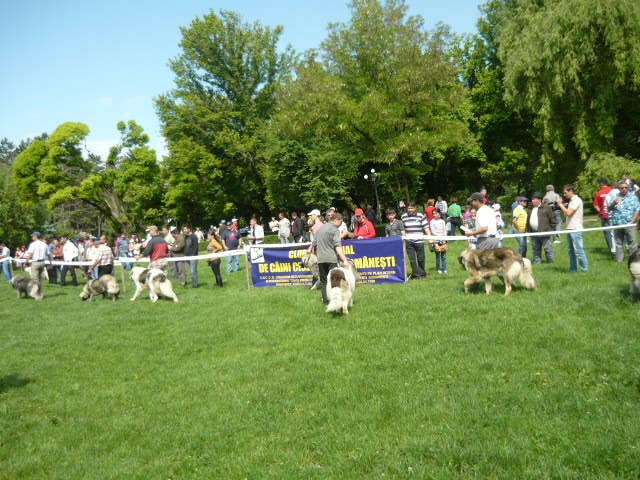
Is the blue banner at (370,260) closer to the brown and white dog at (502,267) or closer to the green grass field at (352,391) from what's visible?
the green grass field at (352,391)

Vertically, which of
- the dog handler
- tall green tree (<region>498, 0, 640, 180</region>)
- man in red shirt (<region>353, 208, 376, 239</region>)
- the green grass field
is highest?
tall green tree (<region>498, 0, 640, 180</region>)

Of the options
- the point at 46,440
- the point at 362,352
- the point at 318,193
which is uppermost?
the point at 318,193

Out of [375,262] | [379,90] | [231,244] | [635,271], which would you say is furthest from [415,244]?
[379,90]

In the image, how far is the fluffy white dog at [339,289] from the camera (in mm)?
9547

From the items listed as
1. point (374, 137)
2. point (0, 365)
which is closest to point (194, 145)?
point (374, 137)

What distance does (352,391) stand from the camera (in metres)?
6.33

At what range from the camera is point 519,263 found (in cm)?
962

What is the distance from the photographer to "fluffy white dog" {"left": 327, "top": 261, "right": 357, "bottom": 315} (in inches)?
376

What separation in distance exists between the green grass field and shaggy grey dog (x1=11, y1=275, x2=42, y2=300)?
7003mm

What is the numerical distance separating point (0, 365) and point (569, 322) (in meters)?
10.3

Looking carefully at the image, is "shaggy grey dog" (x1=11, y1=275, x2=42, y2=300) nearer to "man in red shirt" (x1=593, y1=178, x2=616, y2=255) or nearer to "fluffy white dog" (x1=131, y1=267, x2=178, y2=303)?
"fluffy white dog" (x1=131, y1=267, x2=178, y2=303)

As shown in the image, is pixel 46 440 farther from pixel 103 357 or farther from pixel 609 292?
pixel 609 292

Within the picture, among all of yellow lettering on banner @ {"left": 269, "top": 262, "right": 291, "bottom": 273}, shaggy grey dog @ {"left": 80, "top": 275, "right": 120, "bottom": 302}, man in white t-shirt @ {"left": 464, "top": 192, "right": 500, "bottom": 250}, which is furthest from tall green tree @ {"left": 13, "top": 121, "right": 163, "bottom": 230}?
man in white t-shirt @ {"left": 464, "top": 192, "right": 500, "bottom": 250}

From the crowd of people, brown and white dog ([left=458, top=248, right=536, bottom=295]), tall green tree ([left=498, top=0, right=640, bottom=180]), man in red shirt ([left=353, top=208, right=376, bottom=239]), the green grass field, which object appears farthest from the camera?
tall green tree ([left=498, top=0, right=640, bottom=180])
